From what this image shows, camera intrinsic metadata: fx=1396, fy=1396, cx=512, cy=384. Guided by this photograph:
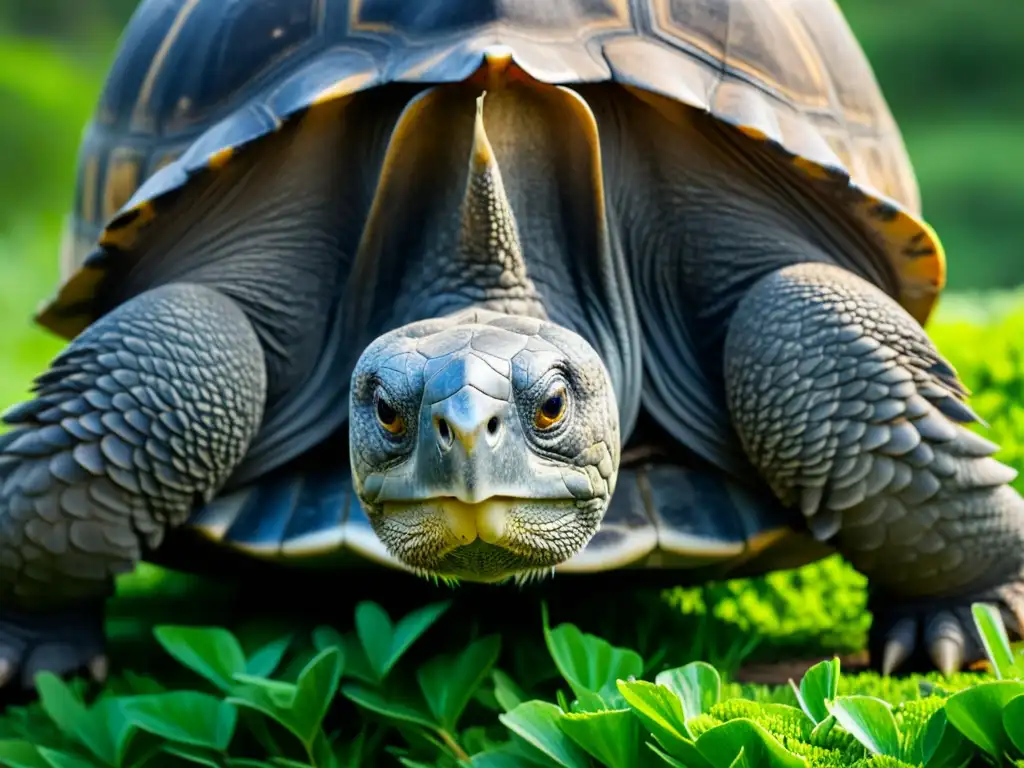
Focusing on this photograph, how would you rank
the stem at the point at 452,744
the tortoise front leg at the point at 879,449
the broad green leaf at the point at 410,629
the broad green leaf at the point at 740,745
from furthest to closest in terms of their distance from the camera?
the tortoise front leg at the point at 879,449 < the broad green leaf at the point at 410,629 < the stem at the point at 452,744 < the broad green leaf at the point at 740,745

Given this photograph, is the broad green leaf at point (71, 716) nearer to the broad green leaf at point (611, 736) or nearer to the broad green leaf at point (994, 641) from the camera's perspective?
the broad green leaf at point (611, 736)

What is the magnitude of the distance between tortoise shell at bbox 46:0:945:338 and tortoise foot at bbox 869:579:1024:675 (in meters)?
0.69

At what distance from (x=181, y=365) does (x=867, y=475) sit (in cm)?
117

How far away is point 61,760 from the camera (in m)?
1.98

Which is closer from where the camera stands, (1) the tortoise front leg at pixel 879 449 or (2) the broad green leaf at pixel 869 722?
(2) the broad green leaf at pixel 869 722

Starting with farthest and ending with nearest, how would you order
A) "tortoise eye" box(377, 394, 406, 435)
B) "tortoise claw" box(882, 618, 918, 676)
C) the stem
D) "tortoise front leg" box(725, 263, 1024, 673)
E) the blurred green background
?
1. the blurred green background
2. "tortoise claw" box(882, 618, 918, 676)
3. "tortoise front leg" box(725, 263, 1024, 673)
4. the stem
5. "tortoise eye" box(377, 394, 406, 435)

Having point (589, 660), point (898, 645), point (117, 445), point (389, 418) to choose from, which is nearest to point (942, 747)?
point (589, 660)

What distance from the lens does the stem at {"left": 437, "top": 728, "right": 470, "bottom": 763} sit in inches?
76.3

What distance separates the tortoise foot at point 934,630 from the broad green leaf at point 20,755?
4.57ft

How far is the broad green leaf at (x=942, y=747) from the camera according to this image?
1.59 meters

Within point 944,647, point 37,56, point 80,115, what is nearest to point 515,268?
point 944,647

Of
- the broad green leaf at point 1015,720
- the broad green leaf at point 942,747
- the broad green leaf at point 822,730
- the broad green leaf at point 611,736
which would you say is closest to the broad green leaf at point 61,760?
the broad green leaf at point 611,736

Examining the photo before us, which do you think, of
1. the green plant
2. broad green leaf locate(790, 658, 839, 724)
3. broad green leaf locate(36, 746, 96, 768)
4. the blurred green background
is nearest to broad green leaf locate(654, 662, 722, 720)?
the green plant

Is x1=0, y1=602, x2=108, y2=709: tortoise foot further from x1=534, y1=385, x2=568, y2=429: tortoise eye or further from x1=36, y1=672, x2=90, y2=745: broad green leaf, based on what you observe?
x1=534, y1=385, x2=568, y2=429: tortoise eye
